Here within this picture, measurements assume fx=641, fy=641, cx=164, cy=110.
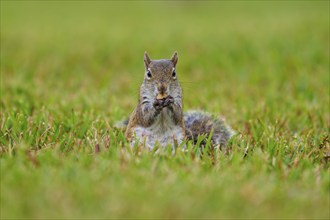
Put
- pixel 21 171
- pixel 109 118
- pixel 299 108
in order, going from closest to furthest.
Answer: pixel 21 171 → pixel 109 118 → pixel 299 108

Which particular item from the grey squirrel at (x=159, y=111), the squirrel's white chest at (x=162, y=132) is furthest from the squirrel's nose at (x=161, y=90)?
the squirrel's white chest at (x=162, y=132)

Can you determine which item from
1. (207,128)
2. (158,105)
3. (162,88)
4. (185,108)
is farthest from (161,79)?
(185,108)

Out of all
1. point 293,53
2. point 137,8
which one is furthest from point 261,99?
point 137,8

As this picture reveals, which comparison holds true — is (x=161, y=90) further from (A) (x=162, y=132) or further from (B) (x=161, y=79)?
(A) (x=162, y=132)

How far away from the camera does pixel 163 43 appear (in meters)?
10.3

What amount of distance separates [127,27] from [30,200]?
415 inches

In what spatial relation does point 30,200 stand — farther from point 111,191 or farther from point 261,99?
point 261,99

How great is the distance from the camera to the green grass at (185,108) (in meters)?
3.05

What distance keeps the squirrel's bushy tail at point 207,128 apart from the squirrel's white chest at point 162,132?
187 mm

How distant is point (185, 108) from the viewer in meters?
6.23

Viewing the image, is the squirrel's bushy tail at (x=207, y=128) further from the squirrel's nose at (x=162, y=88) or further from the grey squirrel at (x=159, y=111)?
the squirrel's nose at (x=162, y=88)

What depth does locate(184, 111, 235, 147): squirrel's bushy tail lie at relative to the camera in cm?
455

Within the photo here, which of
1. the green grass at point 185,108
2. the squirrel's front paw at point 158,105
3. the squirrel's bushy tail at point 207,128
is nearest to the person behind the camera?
the green grass at point 185,108

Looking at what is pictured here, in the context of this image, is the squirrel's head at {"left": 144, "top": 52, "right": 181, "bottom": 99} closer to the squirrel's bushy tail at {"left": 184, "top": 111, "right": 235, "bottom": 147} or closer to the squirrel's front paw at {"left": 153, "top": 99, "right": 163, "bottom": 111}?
the squirrel's front paw at {"left": 153, "top": 99, "right": 163, "bottom": 111}
